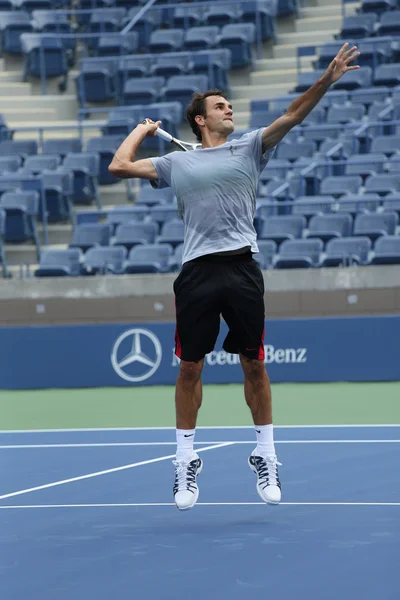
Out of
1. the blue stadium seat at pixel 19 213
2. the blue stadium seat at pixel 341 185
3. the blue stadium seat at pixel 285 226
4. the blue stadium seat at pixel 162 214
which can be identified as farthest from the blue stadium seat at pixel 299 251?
the blue stadium seat at pixel 19 213

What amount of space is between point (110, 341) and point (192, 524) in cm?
798

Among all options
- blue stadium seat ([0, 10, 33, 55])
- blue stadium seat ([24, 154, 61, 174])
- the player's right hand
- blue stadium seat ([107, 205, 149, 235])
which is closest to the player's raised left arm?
the player's right hand

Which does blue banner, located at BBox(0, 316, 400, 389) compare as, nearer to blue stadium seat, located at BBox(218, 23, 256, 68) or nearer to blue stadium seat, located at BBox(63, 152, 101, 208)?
blue stadium seat, located at BBox(63, 152, 101, 208)

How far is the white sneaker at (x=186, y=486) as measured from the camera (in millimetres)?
5668

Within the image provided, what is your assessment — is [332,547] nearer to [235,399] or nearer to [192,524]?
[192,524]

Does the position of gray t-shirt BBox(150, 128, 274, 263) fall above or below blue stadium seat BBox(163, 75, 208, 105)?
below

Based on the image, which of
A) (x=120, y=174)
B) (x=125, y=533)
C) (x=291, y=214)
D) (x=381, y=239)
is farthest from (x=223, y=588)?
(x=291, y=214)

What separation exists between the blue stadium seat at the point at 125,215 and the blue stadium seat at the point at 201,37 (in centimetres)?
521

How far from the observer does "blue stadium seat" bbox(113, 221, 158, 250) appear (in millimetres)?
15930

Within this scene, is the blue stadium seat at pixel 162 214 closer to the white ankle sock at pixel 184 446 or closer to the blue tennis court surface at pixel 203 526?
the blue tennis court surface at pixel 203 526

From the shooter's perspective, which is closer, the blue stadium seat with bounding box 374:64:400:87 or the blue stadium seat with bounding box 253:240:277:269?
the blue stadium seat with bounding box 253:240:277:269

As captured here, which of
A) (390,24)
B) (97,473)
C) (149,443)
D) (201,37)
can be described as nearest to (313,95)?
(97,473)

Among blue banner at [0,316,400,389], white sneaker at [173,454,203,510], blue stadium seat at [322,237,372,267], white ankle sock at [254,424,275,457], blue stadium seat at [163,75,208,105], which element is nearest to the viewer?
white sneaker at [173,454,203,510]

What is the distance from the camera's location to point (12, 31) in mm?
21719
